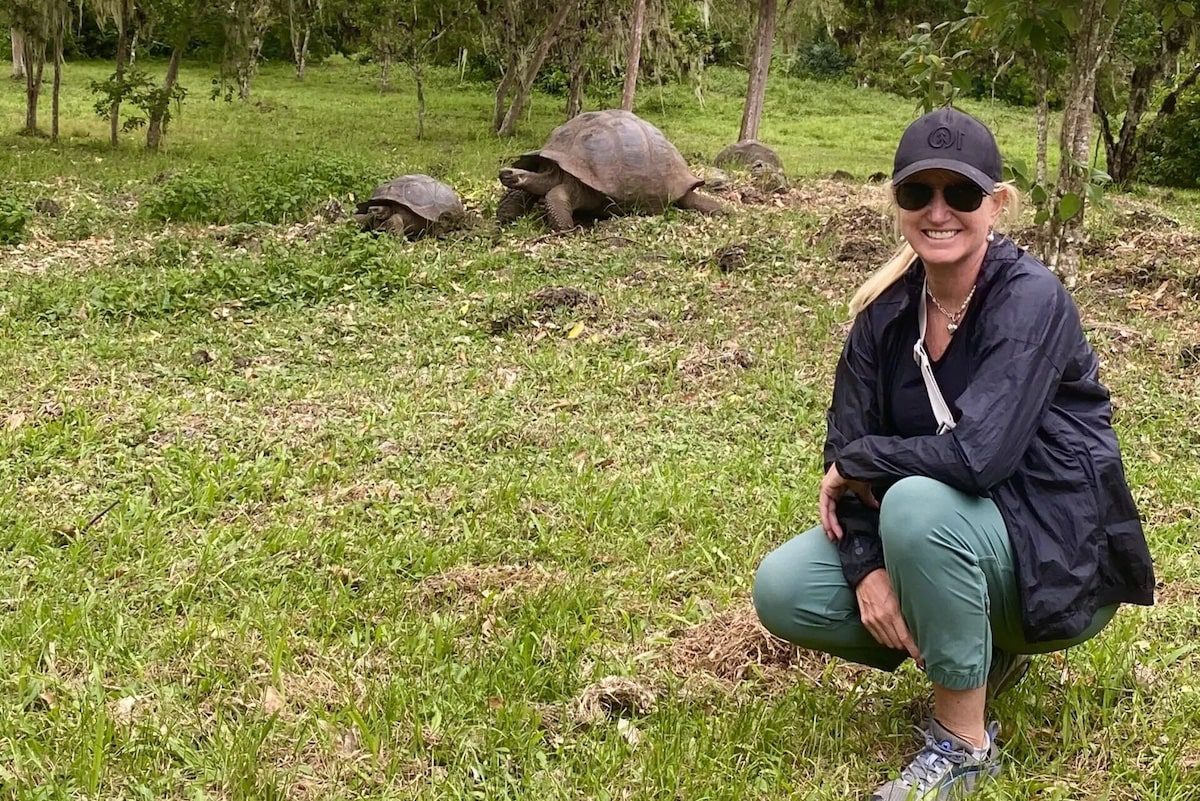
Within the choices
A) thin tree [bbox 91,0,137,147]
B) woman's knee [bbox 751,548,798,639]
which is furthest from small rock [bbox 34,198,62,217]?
woman's knee [bbox 751,548,798,639]

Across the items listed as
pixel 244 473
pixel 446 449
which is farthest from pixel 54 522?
pixel 446 449

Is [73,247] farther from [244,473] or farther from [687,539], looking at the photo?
[687,539]

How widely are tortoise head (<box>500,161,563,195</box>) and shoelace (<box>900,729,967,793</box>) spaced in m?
7.39

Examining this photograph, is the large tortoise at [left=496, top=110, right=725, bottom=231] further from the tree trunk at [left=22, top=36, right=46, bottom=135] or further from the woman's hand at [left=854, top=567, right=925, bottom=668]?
the tree trunk at [left=22, top=36, right=46, bottom=135]

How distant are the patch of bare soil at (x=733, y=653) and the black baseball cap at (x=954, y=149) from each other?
4.16 ft

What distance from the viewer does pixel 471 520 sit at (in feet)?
11.7

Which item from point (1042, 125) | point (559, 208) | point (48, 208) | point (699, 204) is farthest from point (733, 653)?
point (48, 208)

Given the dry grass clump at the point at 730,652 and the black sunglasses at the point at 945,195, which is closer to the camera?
the black sunglasses at the point at 945,195

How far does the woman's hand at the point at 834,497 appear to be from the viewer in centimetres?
222

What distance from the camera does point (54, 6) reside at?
43.4 ft

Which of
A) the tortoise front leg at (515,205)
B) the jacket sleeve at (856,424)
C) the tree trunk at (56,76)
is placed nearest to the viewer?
the jacket sleeve at (856,424)

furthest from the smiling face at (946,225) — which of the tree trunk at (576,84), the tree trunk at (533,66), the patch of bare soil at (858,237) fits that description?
the tree trunk at (576,84)

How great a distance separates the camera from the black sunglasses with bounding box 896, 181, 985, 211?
2.06m

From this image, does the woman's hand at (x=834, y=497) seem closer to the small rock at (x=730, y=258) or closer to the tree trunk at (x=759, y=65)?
the small rock at (x=730, y=258)
